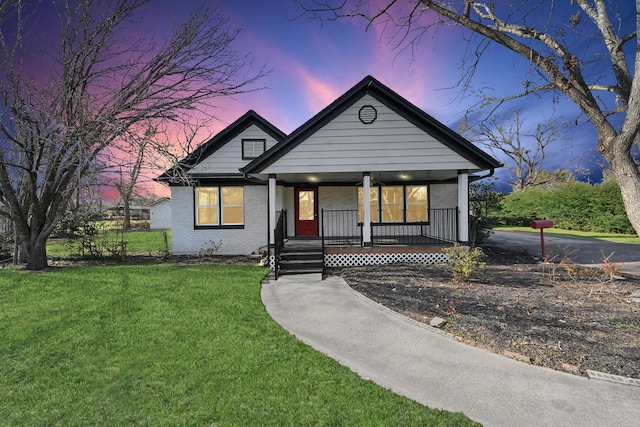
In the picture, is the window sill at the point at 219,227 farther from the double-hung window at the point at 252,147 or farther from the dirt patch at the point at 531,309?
the dirt patch at the point at 531,309

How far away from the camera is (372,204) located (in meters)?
12.4

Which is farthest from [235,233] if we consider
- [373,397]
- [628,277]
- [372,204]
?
[628,277]

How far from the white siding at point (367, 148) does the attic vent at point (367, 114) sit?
0.10m

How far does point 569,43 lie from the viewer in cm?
600

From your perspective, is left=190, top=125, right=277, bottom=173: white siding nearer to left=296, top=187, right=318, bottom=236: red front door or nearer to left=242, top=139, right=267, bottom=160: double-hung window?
left=242, top=139, right=267, bottom=160: double-hung window

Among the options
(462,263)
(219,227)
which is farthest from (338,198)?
(462,263)

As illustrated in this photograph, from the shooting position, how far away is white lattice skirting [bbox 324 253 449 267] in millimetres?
9508

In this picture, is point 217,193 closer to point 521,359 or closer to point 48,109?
point 48,109

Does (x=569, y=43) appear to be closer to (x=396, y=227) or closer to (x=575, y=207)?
(x=396, y=227)

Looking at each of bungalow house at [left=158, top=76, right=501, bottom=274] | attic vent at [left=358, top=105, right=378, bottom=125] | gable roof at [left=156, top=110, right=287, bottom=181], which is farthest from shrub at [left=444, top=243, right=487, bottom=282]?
gable roof at [left=156, top=110, right=287, bottom=181]

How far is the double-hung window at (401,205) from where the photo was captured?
12375mm

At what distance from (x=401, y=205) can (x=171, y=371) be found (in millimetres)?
10557

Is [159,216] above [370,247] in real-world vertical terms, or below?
above

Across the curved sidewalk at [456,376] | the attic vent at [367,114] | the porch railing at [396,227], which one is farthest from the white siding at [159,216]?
the curved sidewalk at [456,376]
